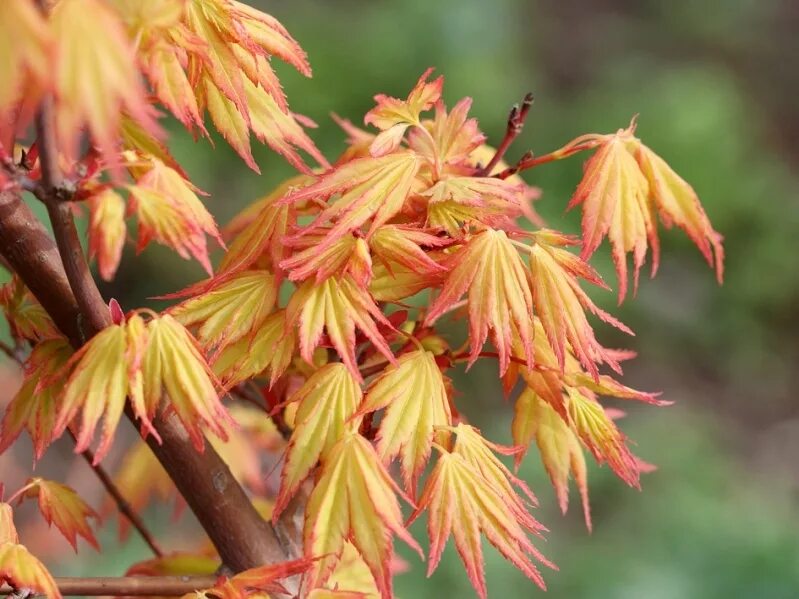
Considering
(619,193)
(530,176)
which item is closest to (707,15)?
(530,176)

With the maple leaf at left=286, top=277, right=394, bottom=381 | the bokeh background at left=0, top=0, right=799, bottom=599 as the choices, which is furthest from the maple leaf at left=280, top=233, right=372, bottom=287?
the bokeh background at left=0, top=0, right=799, bottom=599

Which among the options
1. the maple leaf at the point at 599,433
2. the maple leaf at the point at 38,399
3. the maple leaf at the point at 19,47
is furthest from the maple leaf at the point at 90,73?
the maple leaf at the point at 599,433

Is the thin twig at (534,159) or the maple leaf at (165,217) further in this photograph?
the thin twig at (534,159)

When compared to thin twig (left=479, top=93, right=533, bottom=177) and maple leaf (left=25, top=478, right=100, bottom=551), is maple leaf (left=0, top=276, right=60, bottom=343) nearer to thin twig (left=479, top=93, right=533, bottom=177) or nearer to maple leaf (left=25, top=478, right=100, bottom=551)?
maple leaf (left=25, top=478, right=100, bottom=551)

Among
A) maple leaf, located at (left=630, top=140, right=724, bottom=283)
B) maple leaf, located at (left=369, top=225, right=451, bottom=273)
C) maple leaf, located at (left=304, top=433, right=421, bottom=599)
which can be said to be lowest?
maple leaf, located at (left=304, top=433, right=421, bottom=599)

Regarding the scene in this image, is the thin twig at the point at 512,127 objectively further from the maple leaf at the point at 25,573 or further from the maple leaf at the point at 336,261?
the maple leaf at the point at 25,573

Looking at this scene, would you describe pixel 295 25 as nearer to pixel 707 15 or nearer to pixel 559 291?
pixel 707 15

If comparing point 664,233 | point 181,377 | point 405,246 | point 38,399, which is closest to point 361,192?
point 405,246
